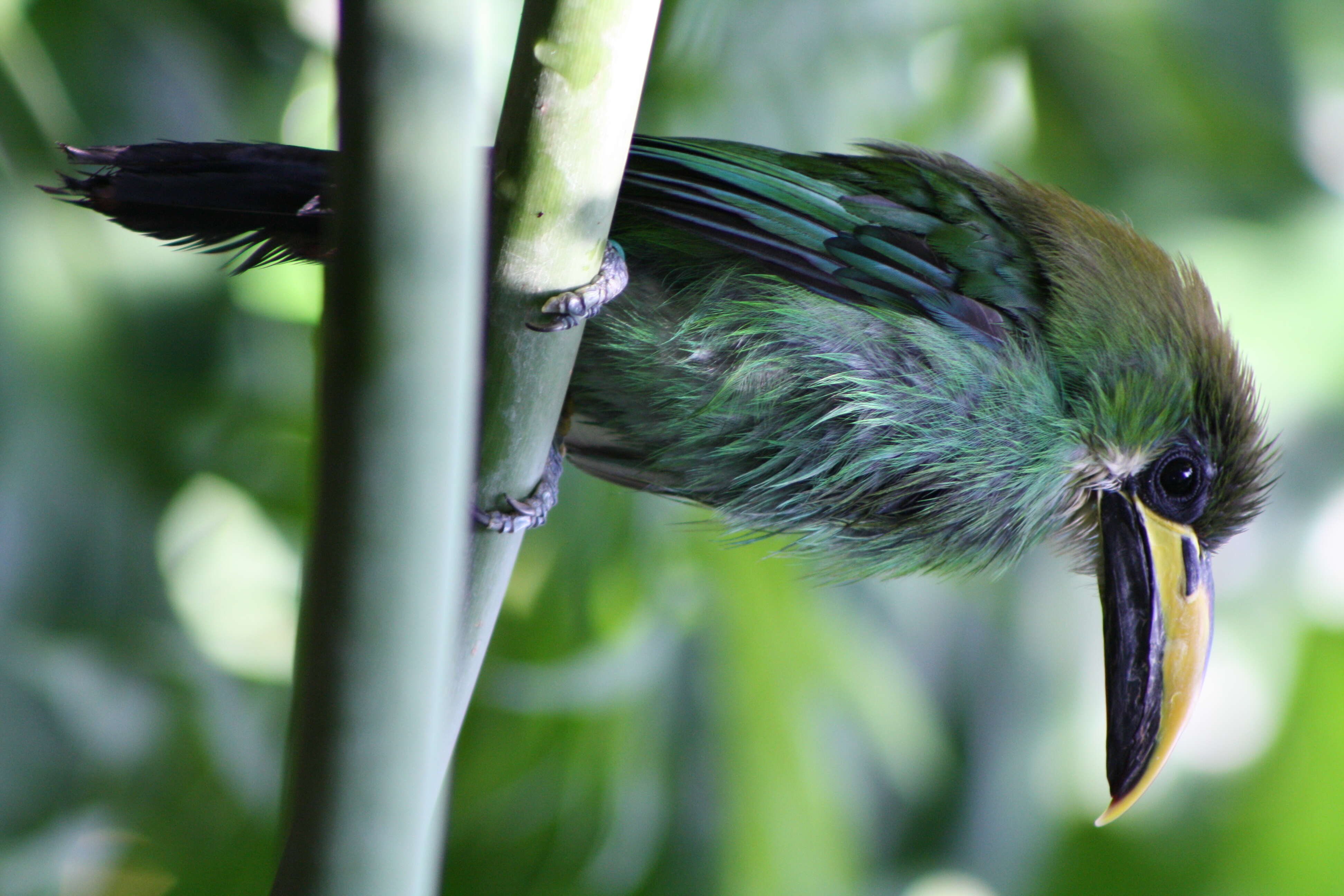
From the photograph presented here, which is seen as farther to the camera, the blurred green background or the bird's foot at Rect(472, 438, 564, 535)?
the blurred green background

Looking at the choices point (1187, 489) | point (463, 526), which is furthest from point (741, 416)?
point (463, 526)

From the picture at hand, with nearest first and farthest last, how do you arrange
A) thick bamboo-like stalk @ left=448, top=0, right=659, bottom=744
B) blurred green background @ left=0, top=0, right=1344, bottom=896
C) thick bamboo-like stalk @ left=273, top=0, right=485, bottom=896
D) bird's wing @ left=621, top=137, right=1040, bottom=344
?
1. thick bamboo-like stalk @ left=273, top=0, right=485, bottom=896
2. thick bamboo-like stalk @ left=448, top=0, right=659, bottom=744
3. bird's wing @ left=621, top=137, right=1040, bottom=344
4. blurred green background @ left=0, top=0, right=1344, bottom=896

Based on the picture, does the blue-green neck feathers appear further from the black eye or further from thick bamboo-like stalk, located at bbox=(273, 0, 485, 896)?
thick bamboo-like stalk, located at bbox=(273, 0, 485, 896)

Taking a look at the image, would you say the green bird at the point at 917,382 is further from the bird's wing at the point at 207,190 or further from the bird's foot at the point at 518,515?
the bird's foot at the point at 518,515

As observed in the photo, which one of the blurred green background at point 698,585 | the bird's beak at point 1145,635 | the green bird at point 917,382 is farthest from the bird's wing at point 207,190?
the blurred green background at point 698,585

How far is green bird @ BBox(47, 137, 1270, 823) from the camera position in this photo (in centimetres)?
99

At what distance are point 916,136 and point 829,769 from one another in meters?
1.25

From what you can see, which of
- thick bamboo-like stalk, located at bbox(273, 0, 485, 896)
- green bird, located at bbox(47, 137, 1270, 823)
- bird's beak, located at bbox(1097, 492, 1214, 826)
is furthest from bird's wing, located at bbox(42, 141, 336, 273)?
bird's beak, located at bbox(1097, 492, 1214, 826)

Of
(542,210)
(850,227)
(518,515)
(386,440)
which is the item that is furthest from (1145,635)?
(386,440)

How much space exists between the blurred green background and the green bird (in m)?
0.84

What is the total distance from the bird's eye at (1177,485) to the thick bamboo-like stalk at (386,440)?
960mm

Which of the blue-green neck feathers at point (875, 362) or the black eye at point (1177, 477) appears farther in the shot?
the black eye at point (1177, 477)

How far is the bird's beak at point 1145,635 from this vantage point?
105 cm

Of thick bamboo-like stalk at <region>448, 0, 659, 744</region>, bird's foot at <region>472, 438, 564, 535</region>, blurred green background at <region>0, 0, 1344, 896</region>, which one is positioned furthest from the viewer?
blurred green background at <region>0, 0, 1344, 896</region>
